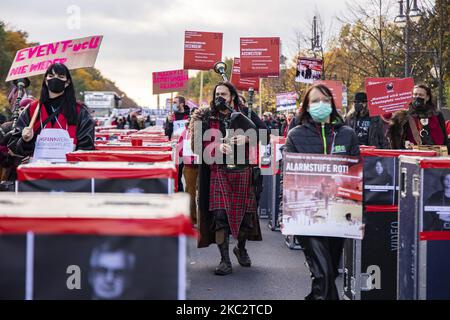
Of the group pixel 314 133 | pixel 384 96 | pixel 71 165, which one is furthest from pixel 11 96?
pixel 71 165

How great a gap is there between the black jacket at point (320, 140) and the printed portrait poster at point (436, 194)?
0.95 meters

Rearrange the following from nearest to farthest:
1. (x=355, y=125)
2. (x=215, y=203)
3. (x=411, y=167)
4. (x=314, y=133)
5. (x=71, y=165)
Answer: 1. (x=71, y=165)
2. (x=411, y=167)
3. (x=314, y=133)
4. (x=215, y=203)
5. (x=355, y=125)

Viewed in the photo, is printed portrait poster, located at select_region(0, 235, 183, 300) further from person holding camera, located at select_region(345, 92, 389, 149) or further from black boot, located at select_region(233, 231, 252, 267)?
person holding camera, located at select_region(345, 92, 389, 149)

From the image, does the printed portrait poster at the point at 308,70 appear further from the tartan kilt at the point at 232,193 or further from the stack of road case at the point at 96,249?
the stack of road case at the point at 96,249

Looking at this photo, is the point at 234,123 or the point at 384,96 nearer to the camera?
the point at 234,123

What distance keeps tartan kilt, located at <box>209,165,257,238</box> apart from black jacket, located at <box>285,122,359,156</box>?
105 inches

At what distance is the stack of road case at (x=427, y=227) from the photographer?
18.4 ft

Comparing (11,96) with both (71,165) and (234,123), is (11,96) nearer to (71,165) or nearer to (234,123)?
(234,123)

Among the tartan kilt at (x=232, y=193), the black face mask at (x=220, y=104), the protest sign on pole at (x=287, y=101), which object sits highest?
the protest sign on pole at (x=287, y=101)

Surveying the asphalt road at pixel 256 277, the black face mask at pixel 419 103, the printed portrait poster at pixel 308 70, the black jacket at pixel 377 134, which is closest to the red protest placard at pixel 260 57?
the printed portrait poster at pixel 308 70

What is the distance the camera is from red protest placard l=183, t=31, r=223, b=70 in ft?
68.7

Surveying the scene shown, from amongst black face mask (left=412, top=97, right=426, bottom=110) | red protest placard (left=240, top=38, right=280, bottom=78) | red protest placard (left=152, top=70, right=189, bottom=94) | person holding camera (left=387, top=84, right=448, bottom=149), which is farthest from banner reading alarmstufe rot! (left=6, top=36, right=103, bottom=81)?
red protest placard (left=152, top=70, right=189, bottom=94)
